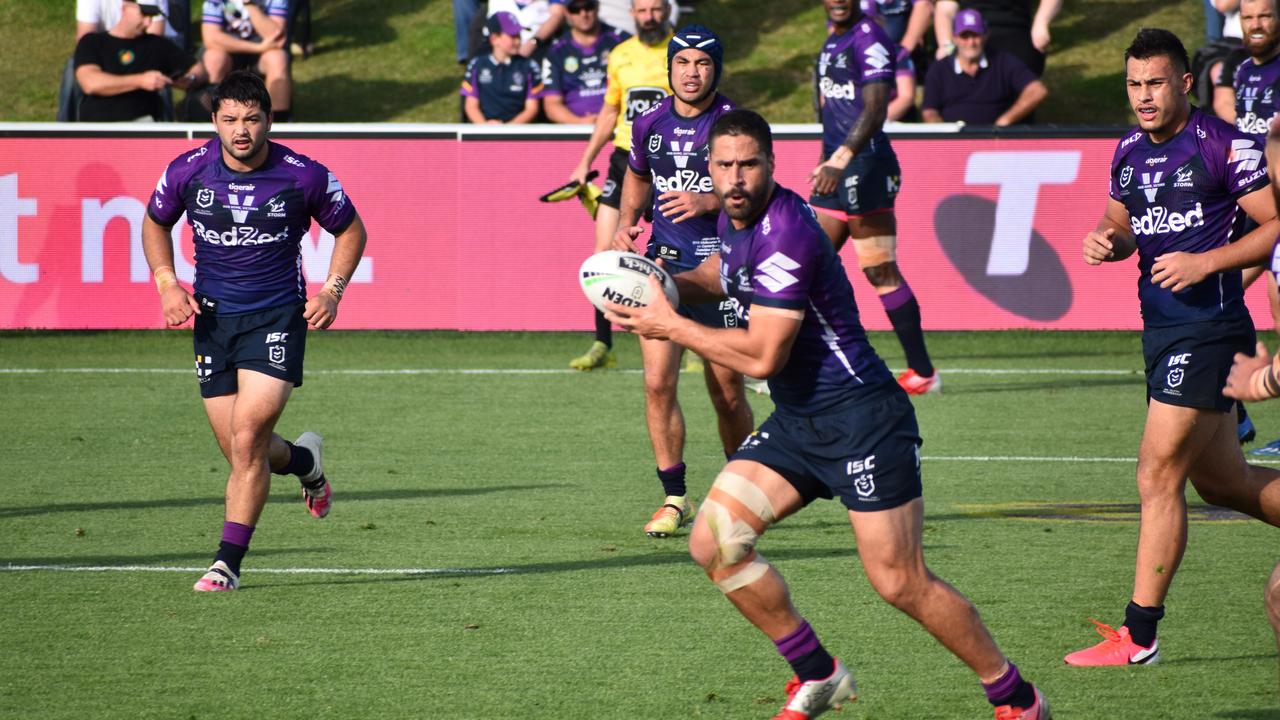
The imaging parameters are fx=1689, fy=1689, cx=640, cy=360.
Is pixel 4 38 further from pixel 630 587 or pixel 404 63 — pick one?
pixel 630 587

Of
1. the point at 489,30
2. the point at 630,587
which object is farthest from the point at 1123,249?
the point at 489,30

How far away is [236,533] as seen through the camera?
24.2 ft

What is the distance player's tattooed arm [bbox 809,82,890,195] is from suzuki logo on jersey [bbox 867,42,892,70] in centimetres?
16

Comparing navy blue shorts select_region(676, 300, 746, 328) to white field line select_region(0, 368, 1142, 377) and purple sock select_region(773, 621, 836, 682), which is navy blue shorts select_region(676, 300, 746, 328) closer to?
purple sock select_region(773, 621, 836, 682)

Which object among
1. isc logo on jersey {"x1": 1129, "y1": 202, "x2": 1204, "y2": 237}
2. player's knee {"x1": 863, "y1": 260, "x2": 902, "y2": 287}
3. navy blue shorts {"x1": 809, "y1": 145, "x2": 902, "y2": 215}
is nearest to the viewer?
isc logo on jersey {"x1": 1129, "y1": 202, "x2": 1204, "y2": 237}

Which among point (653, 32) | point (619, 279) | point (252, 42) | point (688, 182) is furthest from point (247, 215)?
point (252, 42)

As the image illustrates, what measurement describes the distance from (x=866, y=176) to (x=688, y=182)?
3865 millimetres

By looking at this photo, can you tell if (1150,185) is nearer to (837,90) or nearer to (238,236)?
(238,236)

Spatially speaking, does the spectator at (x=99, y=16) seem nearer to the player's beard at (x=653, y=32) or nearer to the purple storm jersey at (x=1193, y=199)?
the player's beard at (x=653, y=32)

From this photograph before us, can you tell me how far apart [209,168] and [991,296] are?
947cm

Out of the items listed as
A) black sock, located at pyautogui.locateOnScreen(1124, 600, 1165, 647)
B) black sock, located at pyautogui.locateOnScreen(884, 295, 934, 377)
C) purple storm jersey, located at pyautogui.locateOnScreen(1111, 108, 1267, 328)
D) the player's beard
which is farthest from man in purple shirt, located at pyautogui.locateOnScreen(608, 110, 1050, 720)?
black sock, located at pyautogui.locateOnScreen(884, 295, 934, 377)

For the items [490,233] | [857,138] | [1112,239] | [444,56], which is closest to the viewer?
[1112,239]

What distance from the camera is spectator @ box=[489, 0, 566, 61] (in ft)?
60.9

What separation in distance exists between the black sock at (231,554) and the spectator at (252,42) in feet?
39.5
